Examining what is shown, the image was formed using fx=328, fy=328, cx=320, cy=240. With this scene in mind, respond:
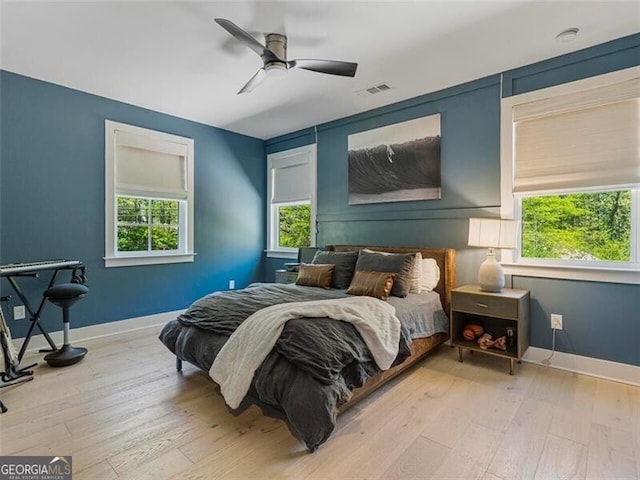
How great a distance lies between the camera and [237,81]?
329cm

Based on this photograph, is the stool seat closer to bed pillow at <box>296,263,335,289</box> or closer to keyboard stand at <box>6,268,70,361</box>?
keyboard stand at <box>6,268,70,361</box>

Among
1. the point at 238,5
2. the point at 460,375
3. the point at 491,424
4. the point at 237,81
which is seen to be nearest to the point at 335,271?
the point at 460,375

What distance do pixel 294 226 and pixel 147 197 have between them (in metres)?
2.05

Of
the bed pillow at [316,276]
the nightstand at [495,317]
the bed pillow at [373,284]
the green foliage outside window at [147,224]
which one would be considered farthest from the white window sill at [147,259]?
the nightstand at [495,317]

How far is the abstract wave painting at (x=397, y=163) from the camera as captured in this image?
3547 millimetres

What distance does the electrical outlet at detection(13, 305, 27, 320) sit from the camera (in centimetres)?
315

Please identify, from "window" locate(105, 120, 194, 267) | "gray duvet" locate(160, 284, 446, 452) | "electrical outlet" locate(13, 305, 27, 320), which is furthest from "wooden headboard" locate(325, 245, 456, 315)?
"electrical outlet" locate(13, 305, 27, 320)

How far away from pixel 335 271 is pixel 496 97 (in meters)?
2.29

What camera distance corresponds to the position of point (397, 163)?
380 cm

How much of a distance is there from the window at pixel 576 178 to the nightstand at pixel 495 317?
45 cm

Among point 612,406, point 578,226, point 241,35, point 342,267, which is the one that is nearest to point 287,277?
point 342,267

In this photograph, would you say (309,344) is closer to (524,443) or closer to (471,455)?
(471,455)

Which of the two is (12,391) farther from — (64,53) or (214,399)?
(64,53)

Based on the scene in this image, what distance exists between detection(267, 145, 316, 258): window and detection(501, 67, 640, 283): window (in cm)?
256
